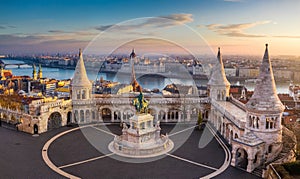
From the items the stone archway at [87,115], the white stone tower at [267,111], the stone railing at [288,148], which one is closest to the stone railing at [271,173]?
the stone railing at [288,148]

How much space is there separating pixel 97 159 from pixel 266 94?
12906mm

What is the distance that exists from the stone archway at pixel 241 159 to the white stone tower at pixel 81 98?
17.2m

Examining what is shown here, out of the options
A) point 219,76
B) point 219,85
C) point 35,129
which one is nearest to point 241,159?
point 219,85

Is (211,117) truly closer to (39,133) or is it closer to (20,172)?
(39,133)

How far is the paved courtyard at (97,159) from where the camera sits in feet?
65.7

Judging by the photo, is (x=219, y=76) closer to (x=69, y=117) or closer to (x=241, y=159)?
(x=241, y=159)

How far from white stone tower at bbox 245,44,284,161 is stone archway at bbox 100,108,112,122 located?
17638 mm

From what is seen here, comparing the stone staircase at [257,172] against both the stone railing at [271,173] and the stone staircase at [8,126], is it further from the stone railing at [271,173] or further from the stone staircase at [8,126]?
the stone staircase at [8,126]

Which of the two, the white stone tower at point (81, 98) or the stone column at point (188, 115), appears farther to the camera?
the stone column at point (188, 115)

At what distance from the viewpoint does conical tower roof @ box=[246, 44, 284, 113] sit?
69.8 feet

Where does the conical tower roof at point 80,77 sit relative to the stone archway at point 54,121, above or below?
above

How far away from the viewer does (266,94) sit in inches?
841

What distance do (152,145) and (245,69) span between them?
83.1 metres

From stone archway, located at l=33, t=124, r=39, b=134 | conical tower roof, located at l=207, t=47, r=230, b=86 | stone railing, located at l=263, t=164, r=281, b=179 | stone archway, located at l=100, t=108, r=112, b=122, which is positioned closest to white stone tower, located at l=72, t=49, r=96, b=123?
stone archway, located at l=100, t=108, r=112, b=122
